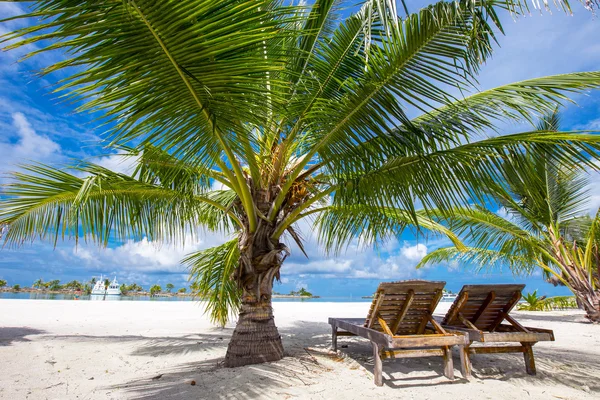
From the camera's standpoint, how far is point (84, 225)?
4359mm

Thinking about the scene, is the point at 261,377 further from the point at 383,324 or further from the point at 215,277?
the point at 215,277

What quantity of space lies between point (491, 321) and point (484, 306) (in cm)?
38

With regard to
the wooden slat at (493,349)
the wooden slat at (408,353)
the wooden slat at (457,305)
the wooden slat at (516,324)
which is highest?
the wooden slat at (457,305)

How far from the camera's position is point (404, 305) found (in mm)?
4047

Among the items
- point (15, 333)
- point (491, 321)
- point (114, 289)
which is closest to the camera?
point (491, 321)

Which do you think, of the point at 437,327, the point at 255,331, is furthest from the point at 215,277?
the point at 437,327

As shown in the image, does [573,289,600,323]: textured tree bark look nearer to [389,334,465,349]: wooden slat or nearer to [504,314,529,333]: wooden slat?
[504,314,529,333]: wooden slat

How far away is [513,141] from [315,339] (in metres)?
4.62

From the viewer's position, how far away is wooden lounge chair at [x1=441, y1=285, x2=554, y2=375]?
3.94m

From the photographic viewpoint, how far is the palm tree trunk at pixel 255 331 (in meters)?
4.22

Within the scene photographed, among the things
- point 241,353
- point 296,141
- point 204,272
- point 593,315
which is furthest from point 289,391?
point 593,315

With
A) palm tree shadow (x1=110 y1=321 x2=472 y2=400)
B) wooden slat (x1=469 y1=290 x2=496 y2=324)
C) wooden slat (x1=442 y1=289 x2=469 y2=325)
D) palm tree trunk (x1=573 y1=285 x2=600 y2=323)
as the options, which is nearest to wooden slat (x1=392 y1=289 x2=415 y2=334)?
palm tree shadow (x1=110 y1=321 x2=472 y2=400)

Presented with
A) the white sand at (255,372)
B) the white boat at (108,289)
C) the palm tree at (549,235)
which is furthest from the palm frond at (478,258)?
the white boat at (108,289)

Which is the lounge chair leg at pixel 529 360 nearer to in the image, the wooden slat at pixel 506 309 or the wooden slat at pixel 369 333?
the wooden slat at pixel 506 309
